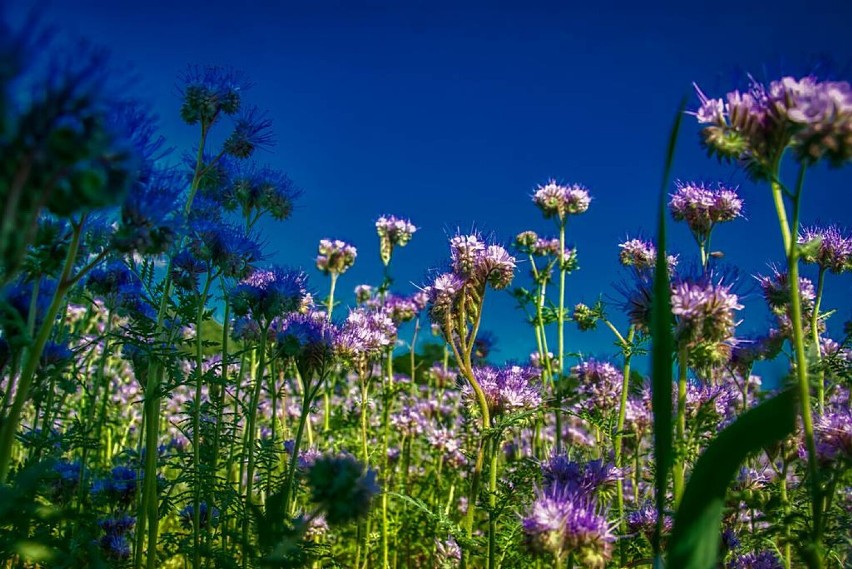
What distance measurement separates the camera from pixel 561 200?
6039mm

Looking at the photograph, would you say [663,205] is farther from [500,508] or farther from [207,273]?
[207,273]

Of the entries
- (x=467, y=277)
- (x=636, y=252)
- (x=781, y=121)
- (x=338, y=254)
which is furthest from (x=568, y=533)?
(x=338, y=254)

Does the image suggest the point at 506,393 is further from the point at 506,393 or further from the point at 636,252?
the point at 636,252

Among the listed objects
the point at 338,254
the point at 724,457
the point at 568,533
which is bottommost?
the point at 568,533

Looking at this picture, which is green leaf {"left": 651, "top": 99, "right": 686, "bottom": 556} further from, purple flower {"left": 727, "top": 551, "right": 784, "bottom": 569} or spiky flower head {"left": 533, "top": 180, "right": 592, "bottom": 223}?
spiky flower head {"left": 533, "top": 180, "right": 592, "bottom": 223}

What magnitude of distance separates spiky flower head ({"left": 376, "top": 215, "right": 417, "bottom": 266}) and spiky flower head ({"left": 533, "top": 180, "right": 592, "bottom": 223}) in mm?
2043

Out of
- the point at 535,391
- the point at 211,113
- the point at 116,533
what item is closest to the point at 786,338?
the point at 535,391

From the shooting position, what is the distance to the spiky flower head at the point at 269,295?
12.4 feet

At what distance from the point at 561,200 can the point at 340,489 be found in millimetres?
4842

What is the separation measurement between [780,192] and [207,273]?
3.21 metres

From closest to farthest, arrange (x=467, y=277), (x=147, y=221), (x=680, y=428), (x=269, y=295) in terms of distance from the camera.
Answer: (x=147, y=221)
(x=680, y=428)
(x=269, y=295)
(x=467, y=277)

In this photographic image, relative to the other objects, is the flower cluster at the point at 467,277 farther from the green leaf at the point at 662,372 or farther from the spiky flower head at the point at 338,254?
the spiky flower head at the point at 338,254

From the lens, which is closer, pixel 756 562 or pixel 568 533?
pixel 568 533

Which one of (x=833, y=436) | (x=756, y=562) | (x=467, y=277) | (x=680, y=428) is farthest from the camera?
(x=467, y=277)
